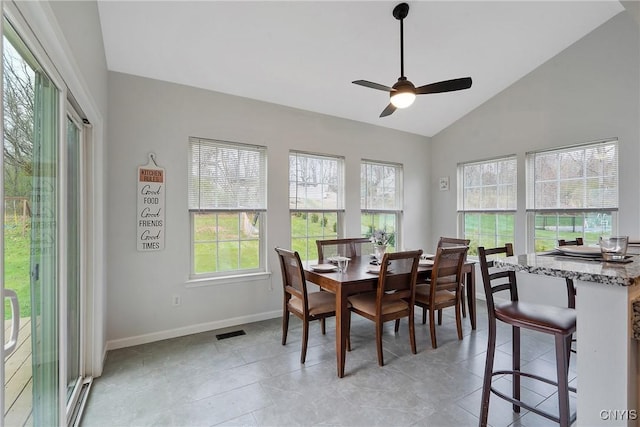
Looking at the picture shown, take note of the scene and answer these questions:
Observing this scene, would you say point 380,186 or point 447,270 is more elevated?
point 380,186

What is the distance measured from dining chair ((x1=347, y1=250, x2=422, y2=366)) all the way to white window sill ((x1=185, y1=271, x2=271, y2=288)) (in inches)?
48.1

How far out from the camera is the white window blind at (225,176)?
330 cm

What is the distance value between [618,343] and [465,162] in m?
3.88

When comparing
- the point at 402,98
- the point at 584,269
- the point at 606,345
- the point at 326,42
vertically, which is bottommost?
the point at 606,345

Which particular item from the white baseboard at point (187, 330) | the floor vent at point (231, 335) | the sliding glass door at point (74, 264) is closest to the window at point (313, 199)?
the white baseboard at point (187, 330)

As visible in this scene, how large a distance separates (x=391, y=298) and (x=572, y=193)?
263 centimetres

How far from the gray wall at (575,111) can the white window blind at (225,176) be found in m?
3.04

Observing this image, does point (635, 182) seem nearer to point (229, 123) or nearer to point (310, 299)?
point (310, 299)

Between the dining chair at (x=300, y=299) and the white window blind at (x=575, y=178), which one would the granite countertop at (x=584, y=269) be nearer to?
the dining chair at (x=300, y=299)

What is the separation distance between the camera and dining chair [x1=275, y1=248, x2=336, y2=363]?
2.62m

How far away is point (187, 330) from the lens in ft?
10.6

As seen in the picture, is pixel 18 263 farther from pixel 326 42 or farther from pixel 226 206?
pixel 326 42

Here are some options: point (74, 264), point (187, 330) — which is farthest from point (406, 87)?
point (187, 330)

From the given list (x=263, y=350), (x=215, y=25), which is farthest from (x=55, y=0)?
(x=263, y=350)
